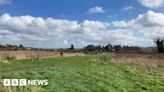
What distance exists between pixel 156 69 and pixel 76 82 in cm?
1133

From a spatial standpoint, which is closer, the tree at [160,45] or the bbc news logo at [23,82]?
the bbc news logo at [23,82]

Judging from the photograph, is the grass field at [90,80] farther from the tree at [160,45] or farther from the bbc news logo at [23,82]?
the tree at [160,45]

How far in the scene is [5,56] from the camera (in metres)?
39.3

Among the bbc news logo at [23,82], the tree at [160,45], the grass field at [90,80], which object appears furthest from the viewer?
the tree at [160,45]

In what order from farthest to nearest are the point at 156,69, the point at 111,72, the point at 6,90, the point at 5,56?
1. the point at 5,56
2. the point at 156,69
3. the point at 111,72
4. the point at 6,90

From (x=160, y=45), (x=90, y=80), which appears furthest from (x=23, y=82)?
(x=160, y=45)

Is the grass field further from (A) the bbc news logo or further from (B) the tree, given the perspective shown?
(B) the tree

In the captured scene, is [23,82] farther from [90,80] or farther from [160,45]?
[160,45]

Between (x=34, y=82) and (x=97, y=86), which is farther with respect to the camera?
(x=97, y=86)

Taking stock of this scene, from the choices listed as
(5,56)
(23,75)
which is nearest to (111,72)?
(23,75)

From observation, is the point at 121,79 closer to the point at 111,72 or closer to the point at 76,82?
the point at 111,72

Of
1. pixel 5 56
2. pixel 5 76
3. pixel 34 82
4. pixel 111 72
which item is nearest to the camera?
pixel 34 82

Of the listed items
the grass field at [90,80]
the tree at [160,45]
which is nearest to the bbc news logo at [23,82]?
the grass field at [90,80]

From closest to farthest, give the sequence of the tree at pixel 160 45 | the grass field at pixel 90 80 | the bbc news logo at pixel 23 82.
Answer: the bbc news logo at pixel 23 82, the grass field at pixel 90 80, the tree at pixel 160 45
